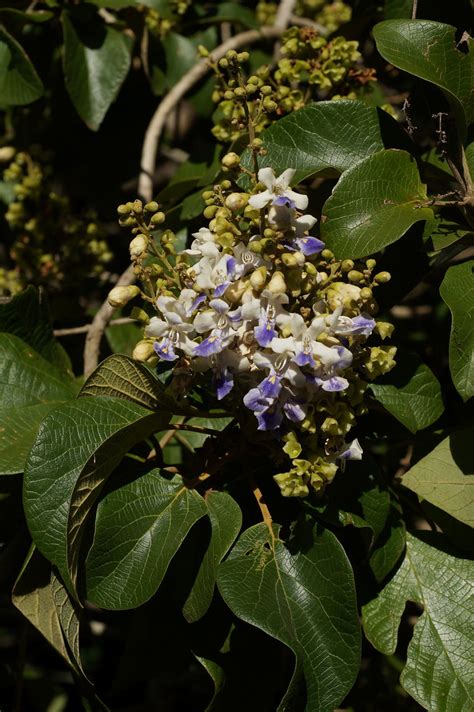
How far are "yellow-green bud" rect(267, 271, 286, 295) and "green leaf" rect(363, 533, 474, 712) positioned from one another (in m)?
0.65

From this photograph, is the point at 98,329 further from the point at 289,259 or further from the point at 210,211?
the point at 289,259

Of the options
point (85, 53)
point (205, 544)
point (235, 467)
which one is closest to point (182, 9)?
point (85, 53)

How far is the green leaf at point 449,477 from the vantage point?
1.43 meters

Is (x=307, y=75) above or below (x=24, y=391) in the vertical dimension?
above

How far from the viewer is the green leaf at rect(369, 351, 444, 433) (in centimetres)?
148

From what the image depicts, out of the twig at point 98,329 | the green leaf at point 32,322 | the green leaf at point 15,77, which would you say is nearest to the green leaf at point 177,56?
the green leaf at point 15,77

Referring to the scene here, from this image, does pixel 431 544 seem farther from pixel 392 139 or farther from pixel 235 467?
pixel 392 139

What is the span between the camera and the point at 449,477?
1.45m

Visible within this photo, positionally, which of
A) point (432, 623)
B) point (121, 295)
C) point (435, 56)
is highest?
point (435, 56)

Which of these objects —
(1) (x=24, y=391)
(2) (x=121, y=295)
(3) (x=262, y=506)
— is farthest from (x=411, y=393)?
(1) (x=24, y=391)

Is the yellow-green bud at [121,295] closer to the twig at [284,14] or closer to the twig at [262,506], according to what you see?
the twig at [262,506]

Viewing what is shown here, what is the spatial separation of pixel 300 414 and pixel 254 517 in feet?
1.35

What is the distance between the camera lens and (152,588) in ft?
4.46

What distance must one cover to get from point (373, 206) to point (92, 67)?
1042 mm
